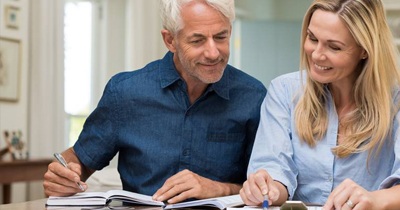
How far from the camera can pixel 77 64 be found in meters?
6.26

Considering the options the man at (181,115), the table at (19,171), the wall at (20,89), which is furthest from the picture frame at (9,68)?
the man at (181,115)

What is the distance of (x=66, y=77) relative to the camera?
6121 millimetres

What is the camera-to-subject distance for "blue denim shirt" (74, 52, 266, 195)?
2367 mm

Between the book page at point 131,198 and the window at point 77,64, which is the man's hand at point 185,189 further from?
the window at point 77,64

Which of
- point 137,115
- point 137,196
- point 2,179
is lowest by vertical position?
point 2,179

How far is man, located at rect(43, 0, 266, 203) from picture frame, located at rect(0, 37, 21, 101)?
9.60 feet

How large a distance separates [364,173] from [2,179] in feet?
10.2

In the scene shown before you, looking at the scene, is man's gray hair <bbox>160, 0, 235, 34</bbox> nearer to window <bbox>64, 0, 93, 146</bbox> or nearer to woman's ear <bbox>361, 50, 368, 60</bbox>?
woman's ear <bbox>361, 50, 368, 60</bbox>

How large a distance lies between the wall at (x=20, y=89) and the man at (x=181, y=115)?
2.93 metres

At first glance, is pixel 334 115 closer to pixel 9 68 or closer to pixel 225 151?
pixel 225 151

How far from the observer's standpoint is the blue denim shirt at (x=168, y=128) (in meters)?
2.37

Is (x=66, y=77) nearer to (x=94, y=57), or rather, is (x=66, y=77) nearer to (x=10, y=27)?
(x=94, y=57)

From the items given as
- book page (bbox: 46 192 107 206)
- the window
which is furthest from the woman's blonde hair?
the window

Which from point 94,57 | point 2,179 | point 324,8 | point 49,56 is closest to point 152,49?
point 94,57
